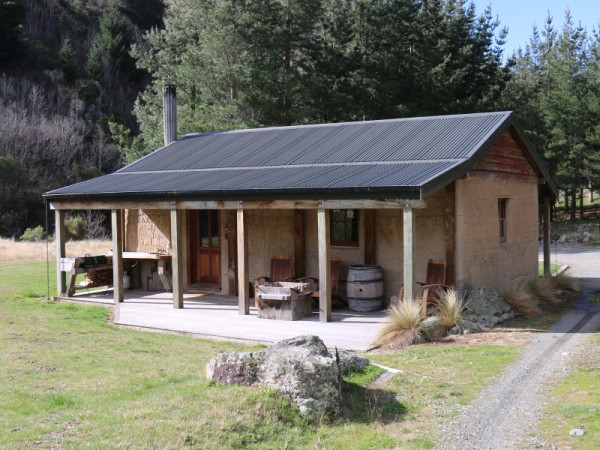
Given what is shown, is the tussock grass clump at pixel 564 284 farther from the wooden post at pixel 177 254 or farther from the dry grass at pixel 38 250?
the dry grass at pixel 38 250

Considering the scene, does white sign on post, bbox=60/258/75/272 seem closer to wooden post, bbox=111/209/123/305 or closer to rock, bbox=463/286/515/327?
wooden post, bbox=111/209/123/305

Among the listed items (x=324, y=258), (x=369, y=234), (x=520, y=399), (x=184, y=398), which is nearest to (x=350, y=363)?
(x=520, y=399)

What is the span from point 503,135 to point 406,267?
15.8ft

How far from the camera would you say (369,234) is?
13.0m

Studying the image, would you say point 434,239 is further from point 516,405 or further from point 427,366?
point 516,405

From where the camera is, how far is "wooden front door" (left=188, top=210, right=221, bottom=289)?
51.3 feet

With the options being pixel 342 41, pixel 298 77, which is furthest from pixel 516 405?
pixel 342 41

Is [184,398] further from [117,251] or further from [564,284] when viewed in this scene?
[564,284]

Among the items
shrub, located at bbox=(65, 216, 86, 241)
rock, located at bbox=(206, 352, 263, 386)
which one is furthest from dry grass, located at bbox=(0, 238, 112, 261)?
rock, located at bbox=(206, 352, 263, 386)

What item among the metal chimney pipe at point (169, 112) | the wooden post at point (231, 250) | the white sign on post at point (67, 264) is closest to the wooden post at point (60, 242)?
the white sign on post at point (67, 264)

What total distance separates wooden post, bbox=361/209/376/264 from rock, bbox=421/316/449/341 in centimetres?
273

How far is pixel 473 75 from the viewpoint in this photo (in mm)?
30750

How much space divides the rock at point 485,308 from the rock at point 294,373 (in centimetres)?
521

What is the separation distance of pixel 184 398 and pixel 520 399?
11.5ft
